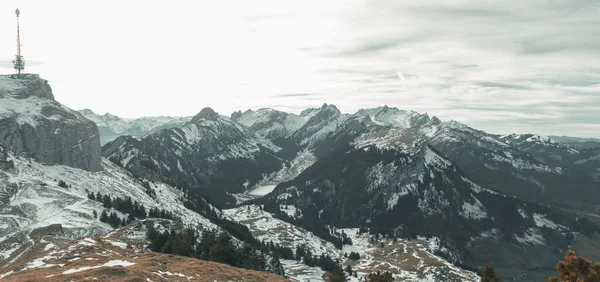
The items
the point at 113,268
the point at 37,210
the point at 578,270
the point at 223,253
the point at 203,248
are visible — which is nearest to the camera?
A: the point at 578,270

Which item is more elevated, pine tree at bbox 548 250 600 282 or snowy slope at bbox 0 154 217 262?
pine tree at bbox 548 250 600 282

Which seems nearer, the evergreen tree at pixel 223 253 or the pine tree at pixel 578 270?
the pine tree at pixel 578 270

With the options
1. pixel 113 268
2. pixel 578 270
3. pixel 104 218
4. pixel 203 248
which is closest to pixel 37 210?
pixel 104 218

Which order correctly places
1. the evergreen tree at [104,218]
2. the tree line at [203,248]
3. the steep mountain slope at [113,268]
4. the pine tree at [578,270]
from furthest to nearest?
the evergreen tree at [104,218] < the tree line at [203,248] < the steep mountain slope at [113,268] < the pine tree at [578,270]

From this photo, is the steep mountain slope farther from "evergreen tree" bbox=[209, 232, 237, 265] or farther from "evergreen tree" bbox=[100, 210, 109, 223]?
"evergreen tree" bbox=[100, 210, 109, 223]

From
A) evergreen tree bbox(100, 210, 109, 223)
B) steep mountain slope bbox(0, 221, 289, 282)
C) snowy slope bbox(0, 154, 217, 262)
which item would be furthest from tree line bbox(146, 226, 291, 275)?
evergreen tree bbox(100, 210, 109, 223)

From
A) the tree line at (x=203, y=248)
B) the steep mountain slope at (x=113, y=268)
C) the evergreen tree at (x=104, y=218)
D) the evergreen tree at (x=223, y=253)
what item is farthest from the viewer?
the evergreen tree at (x=104, y=218)

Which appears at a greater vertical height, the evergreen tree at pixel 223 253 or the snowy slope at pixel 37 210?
the snowy slope at pixel 37 210

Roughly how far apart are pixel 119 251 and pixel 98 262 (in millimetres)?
18524

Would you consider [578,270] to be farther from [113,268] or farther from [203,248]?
[203,248]

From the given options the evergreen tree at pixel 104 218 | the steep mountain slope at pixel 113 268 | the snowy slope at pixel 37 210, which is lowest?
the evergreen tree at pixel 104 218

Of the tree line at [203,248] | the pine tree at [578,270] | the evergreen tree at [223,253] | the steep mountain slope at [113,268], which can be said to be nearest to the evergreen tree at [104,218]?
the tree line at [203,248]

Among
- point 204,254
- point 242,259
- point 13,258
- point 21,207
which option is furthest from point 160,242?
point 21,207

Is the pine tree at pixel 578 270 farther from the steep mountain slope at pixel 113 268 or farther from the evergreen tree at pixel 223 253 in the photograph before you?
the evergreen tree at pixel 223 253
